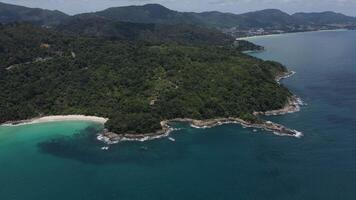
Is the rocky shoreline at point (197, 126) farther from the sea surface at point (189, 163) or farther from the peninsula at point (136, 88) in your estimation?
the sea surface at point (189, 163)

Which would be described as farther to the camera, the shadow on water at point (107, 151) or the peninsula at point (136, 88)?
the peninsula at point (136, 88)

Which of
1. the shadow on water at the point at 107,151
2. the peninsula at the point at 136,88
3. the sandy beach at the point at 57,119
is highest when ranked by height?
the peninsula at the point at 136,88

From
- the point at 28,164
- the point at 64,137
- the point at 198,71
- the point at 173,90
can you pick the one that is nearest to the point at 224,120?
the point at 173,90

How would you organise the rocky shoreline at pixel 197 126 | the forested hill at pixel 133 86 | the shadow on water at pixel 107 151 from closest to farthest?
the shadow on water at pixel 107 151, the rocky shoreline at pixel 197 126, the forested hill at pixel 133 86

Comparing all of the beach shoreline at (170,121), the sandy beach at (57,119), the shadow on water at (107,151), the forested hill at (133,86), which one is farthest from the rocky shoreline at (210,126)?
the sandy beach at (57,119)

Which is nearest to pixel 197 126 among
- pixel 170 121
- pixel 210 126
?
pixel 210 126

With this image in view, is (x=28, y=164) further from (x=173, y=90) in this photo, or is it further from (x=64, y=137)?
(x=173, y=90)
